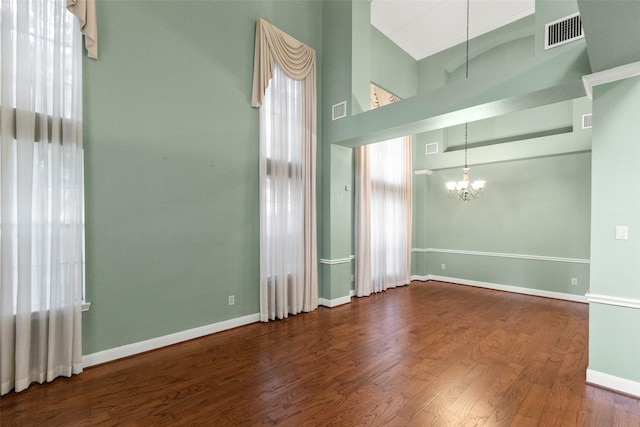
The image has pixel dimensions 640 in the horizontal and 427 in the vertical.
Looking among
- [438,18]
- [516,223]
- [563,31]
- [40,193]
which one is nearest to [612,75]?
[563,31]

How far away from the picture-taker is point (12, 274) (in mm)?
2379

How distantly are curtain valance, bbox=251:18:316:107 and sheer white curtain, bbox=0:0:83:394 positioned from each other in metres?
1.92

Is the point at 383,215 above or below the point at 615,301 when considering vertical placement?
above

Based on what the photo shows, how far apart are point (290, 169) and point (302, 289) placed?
1.84 m

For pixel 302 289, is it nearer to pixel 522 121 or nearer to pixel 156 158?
pixel 156 158

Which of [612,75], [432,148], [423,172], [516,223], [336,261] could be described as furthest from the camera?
[423,172]

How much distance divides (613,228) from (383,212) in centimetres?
380

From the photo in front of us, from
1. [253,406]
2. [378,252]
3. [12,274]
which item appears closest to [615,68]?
[253,406]

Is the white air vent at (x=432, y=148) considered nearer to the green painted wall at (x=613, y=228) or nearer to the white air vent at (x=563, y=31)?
the white air vent at (x=563, y=31)

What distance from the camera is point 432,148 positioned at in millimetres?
6852

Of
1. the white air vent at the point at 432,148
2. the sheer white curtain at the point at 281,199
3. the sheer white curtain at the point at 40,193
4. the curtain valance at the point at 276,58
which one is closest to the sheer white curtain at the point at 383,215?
the white air vent at the point at 432,148

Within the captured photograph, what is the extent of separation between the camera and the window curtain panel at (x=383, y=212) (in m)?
5.48

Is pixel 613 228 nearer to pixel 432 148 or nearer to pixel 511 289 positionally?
pixel 511 289

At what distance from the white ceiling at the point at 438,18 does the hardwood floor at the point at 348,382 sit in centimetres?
559
